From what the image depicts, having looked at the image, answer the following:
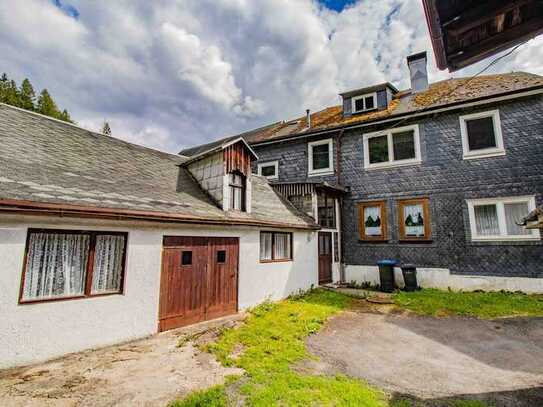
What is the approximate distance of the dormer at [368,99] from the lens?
14578 mm

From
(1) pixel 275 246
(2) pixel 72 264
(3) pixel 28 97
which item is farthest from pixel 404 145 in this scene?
(3) pixel 28 97

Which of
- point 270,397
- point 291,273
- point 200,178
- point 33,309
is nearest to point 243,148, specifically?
point 200,178

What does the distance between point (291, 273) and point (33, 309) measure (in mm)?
7905

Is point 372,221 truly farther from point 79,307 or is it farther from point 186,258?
point 79,307

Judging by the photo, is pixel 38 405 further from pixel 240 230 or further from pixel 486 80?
pixel 486 80

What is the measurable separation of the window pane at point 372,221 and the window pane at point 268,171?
5.96m

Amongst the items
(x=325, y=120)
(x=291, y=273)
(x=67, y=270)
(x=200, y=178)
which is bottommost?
(x=291, y=273)

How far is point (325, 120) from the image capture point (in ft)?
54.0

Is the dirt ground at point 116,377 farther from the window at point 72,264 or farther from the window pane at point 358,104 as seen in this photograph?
the window pane at point 358,104

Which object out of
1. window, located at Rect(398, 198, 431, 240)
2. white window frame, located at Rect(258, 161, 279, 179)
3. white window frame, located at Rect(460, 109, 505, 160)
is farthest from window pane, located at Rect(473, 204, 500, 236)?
white window frame, located at Rect(258, 161, 279, 179)

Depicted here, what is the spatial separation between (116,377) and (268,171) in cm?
1344

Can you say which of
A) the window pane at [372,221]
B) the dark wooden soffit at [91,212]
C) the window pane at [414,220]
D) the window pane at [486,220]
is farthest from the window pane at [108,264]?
the window pane at [486,220]

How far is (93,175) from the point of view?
701 centimetres

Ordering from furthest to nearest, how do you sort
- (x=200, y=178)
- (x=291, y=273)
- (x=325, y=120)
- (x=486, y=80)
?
(x=325, y=120)
(x=486, y=80)
(x=291, y=273)
(x=200, y=178)
